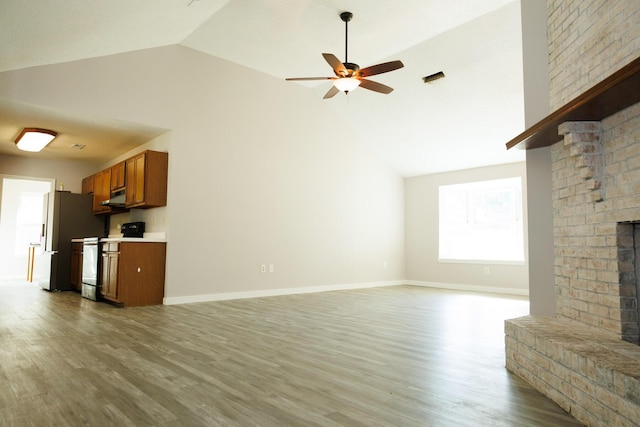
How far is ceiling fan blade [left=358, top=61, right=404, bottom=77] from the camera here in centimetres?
429

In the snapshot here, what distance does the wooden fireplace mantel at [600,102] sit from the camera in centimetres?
191

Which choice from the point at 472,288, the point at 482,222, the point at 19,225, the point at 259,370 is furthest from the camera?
the point at 19,225

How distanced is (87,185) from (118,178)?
1.79 metres

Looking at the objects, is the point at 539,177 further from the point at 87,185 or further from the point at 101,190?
the point at 87,185

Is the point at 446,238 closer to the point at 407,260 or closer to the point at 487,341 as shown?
the point at 407,260

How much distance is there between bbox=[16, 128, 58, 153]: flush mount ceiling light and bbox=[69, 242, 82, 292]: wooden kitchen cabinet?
182 centimetres

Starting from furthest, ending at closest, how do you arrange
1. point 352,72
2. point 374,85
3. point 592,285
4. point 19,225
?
point 19,225 < point 374,85 < point 352,72 < point 592,285

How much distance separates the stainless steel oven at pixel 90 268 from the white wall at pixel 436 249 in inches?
239

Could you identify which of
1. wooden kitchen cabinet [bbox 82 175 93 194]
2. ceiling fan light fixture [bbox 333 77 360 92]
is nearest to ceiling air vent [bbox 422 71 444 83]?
ceiling fan light fixture [bbox 333 77 360 92]

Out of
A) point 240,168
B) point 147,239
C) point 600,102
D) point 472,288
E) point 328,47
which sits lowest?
point 472,288

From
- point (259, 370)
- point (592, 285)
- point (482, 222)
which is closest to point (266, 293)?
point (259, 370)

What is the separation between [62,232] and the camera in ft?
24.0

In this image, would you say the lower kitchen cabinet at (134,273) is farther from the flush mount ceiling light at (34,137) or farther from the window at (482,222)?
the window at (482,222)

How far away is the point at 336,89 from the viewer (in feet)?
16.2
